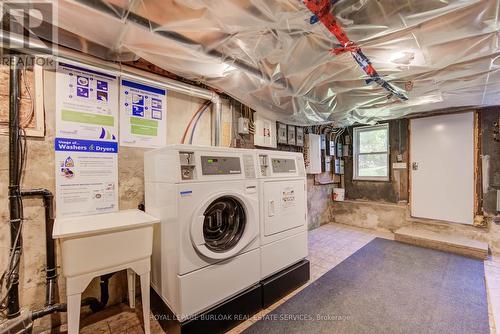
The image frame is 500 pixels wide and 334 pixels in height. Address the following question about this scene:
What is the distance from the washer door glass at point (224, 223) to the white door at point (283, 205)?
27cm

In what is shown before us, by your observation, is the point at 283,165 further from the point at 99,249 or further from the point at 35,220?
the point at 35,220

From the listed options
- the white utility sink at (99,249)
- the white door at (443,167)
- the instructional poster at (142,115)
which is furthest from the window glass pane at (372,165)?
the white utility sink at (99,249)

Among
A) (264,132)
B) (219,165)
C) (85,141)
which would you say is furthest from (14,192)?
(264,132)

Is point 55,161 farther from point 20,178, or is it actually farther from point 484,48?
point 484,48

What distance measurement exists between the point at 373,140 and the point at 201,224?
422 cm

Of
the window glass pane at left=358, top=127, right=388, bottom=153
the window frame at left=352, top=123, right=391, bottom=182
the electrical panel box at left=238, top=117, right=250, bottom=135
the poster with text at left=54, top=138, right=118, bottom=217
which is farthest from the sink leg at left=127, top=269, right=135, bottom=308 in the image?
the window glass pane at left=358, top=127, right=388, bottom=153

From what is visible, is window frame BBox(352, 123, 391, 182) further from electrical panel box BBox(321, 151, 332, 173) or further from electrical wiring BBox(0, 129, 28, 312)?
electrical wiring BBox(0, 129, 28, 312)

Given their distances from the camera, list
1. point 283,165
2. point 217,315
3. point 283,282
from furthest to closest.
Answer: point 283,165
point 283,282
point 217,315

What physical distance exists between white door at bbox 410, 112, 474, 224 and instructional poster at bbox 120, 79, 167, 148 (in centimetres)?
408

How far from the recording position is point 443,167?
358 cm

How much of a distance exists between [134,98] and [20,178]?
41.1 inches

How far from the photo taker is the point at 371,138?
14.9 ft

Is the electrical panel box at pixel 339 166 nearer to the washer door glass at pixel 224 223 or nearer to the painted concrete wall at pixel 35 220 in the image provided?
the washer door glass at pixel 224 223

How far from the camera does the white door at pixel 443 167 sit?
11.1ft
